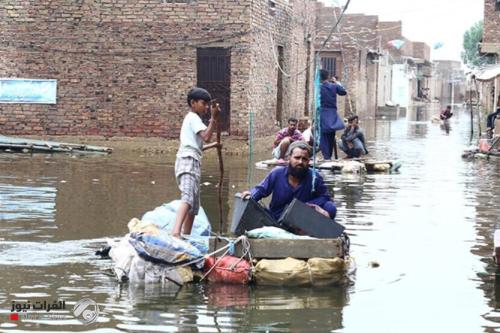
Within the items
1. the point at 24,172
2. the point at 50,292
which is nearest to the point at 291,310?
the point at 50,292

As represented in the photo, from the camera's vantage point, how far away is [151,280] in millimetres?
8109

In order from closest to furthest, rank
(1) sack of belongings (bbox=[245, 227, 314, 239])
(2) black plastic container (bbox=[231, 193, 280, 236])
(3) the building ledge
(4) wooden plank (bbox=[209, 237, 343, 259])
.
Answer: (4) wooden plank (bbox=[209, 237, 343, 259]), (1) sack of belongings (bbox=[245, 227, 314, 239]), (2) black plastic container (bbox=[231, 193, 280, 236]), (3) the building ledge

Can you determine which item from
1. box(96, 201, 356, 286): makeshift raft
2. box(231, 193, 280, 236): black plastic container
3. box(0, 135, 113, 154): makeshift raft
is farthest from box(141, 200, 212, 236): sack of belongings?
box(0, 135, 113, 154): makeshift raft

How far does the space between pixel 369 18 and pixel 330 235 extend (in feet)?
172

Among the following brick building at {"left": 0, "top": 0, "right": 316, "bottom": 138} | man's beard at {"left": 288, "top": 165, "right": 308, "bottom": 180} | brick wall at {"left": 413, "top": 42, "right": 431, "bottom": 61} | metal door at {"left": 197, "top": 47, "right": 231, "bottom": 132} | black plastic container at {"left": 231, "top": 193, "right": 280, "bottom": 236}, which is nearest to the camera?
black plastic container at {"left": 231, "top": 193, "right": 280, "bottom": 236}

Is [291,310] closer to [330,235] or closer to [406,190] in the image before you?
[330,235]

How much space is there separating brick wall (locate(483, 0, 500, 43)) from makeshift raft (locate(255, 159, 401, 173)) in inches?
884

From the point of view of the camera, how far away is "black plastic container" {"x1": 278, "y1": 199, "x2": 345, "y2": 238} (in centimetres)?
863

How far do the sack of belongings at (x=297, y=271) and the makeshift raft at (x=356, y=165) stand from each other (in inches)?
372

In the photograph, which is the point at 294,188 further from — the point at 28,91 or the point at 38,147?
the point at 28,91

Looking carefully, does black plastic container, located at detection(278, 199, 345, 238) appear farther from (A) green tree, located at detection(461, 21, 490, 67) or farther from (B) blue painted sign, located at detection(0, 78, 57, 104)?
(A) green tree, located at detection(461, 21, 490, 67)

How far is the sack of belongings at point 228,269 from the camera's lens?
27.0ft

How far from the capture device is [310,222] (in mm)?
8656

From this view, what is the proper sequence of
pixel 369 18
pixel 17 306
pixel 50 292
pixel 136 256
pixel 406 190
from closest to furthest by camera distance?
pixel 17 306, pixel 50 292, pixel 136 256, pixel 406 190, pixel 369 18
